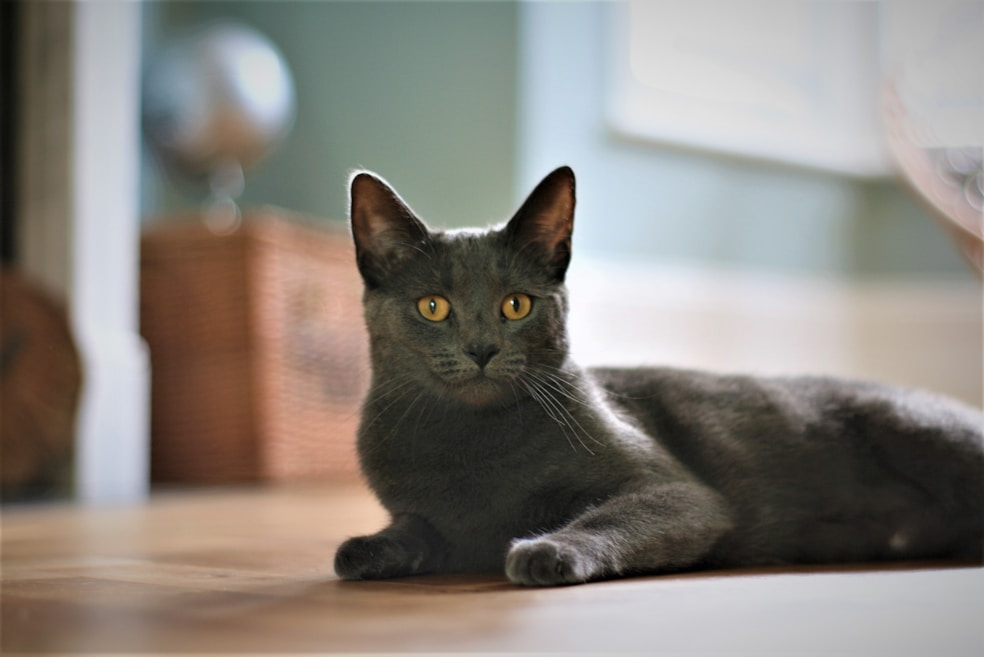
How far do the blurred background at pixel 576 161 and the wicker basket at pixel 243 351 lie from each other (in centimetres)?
2

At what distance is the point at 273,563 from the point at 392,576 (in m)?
0.26

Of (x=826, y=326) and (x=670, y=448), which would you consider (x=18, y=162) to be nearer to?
(x=670, y=448)

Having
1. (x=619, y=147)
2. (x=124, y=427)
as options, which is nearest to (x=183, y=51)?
(x=124, y=427)

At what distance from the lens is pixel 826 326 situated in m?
4.17

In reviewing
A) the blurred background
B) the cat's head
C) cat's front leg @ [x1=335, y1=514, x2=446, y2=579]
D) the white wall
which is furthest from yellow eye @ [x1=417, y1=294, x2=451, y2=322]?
the white wall

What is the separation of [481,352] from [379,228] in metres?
0.22

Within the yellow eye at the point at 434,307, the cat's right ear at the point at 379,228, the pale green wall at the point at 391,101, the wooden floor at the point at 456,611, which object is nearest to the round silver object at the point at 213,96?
the pale green wall at the point at 391,101

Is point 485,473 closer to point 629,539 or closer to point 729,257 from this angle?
point 629,539

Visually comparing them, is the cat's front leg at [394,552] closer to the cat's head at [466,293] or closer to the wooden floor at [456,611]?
the wooden floor at [456,611]

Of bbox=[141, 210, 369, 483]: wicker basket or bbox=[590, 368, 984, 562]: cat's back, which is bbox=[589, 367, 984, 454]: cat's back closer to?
bbox=[590, 368, 984, 562]: cat's back

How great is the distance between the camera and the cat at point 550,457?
1.19 meters

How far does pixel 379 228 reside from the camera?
1.28 metres

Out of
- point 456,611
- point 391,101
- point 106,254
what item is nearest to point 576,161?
point 391,101

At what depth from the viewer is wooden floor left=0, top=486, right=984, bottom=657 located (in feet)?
2.75
